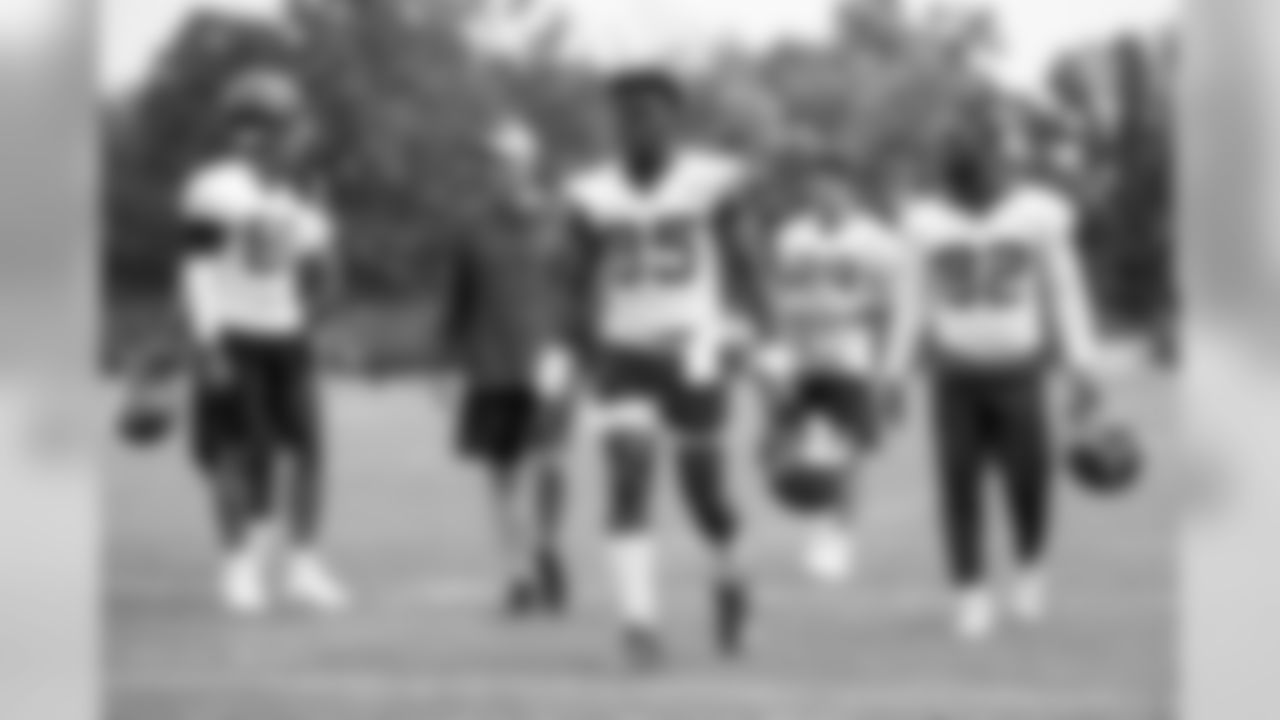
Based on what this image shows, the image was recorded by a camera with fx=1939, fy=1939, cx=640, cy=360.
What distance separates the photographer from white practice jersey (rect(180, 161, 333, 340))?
3.19 m

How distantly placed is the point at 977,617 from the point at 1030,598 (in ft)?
0.29

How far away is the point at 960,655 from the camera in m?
3.02

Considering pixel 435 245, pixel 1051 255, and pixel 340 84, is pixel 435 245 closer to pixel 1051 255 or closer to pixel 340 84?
pixel 340 84

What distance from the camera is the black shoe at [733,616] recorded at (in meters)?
3.06

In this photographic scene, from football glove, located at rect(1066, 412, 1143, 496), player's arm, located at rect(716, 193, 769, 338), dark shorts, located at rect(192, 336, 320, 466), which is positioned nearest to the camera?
football glove, located at rect(1066, 412, 1143, 496)

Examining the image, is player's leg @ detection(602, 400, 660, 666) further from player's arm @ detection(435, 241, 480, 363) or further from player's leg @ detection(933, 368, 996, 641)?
player's leg @ detection(933, 368, 996, 641)

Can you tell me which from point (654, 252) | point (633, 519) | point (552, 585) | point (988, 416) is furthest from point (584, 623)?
point (988, 416)

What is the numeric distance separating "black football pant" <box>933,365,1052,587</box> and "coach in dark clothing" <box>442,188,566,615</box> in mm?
621

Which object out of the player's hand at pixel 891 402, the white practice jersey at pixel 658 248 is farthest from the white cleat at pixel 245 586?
the player's hand at pixel 891 402

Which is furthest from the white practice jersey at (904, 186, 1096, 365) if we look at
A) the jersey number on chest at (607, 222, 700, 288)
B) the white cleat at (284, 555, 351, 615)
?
the white cleat at (284, 555, 351, 615)

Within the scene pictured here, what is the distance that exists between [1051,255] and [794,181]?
418 mm

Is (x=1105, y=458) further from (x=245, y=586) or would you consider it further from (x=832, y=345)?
(x=245, y=586)

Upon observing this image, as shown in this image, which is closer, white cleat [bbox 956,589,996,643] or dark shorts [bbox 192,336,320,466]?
white cleat [bbox 956,589,996,643]

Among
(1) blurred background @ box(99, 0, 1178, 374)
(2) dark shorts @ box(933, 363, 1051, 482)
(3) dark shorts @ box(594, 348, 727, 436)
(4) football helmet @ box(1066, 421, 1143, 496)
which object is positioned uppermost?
(1) blurred background @ box(99, 0, 1178, 374)
